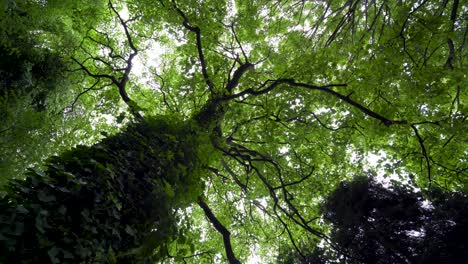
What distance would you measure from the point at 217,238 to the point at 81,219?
6676 mm

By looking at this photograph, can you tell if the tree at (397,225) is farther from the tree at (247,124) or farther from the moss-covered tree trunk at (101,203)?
the moss-covered tree trunk at (101,203)

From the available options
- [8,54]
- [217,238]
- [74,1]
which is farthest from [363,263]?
[74,1]

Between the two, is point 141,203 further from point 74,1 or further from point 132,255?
point 74,1

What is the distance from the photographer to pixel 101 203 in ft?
6.44

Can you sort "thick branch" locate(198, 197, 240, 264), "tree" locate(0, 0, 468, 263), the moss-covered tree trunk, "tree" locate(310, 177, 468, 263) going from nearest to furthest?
the moss-covered tree trunk
"tree" locate(0, 0, 468, 263)
"tree" locate(310, 177, 468, 263)
"thick branch" locate(198, 197, 240, 264)

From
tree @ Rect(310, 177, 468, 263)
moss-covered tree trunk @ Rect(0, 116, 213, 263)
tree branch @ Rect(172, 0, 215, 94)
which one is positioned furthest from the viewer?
tree branch @ Rect(172, 0, 215, 94)

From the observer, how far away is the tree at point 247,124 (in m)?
2.44

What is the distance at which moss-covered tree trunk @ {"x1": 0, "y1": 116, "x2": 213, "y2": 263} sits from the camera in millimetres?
1489

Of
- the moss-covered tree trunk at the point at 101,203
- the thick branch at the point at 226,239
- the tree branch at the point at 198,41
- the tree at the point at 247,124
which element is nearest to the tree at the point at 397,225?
the tree at the point at 247,124

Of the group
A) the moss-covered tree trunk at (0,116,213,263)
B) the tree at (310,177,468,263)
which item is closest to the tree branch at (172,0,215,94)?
the moss-covered tree trunk at (0,116,213,263)

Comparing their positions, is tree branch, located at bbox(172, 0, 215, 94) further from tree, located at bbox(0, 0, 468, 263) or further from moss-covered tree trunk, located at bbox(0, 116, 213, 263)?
moss-covered tree trunk, located at bbox(0, 116, 213, 263)

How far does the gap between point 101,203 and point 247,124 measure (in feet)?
17.1

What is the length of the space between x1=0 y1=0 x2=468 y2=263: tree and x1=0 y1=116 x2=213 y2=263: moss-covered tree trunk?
0.01 m

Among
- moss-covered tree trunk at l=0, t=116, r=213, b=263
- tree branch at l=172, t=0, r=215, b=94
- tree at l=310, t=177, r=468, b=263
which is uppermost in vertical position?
tree branch at l=172, t=0, r=215, b=94
